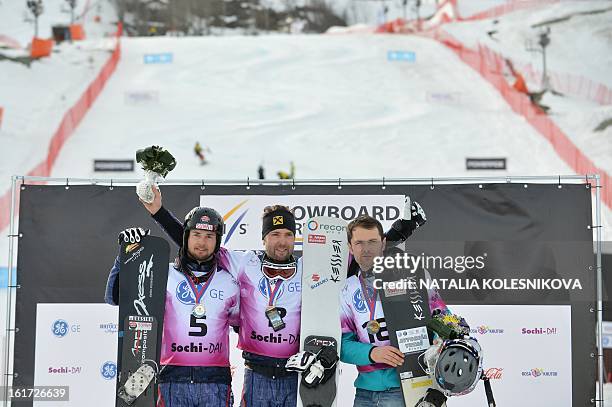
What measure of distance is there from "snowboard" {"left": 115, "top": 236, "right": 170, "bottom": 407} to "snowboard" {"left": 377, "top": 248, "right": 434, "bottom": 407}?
1328 mm

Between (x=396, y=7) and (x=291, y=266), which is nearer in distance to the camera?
(x=291, y=266)

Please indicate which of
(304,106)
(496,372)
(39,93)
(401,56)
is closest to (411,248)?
(496,372)

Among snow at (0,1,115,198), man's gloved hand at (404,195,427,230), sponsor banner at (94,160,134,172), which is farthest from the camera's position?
snow at (0,1,115,198)

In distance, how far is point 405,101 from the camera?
25828 millimetres

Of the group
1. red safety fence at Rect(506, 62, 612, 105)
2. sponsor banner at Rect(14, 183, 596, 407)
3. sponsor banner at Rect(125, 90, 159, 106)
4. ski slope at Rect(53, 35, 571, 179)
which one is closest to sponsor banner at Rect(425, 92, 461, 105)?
ski slope at Rect(53, 35, 571, 179)

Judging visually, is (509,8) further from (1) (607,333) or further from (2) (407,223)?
(2) (407,223)

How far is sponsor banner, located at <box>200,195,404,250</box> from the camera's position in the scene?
592cm

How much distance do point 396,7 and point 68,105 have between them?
25672 mm

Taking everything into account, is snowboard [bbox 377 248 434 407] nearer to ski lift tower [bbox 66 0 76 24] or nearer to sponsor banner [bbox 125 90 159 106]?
sponsor banner [bbox 125 90 159 106]

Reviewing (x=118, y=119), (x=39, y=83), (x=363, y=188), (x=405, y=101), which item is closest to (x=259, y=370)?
(x=363, y=188)

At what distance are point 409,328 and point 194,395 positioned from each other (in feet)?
4.22

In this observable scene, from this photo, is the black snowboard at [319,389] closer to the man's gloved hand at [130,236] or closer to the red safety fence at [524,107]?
the man's gloved hand at [130,236]

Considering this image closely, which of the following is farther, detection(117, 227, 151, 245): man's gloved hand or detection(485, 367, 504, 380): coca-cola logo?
detection(485, 367, 504, 380): coca-cola logo

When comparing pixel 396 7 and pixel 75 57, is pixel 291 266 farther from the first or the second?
pixel 396 7
